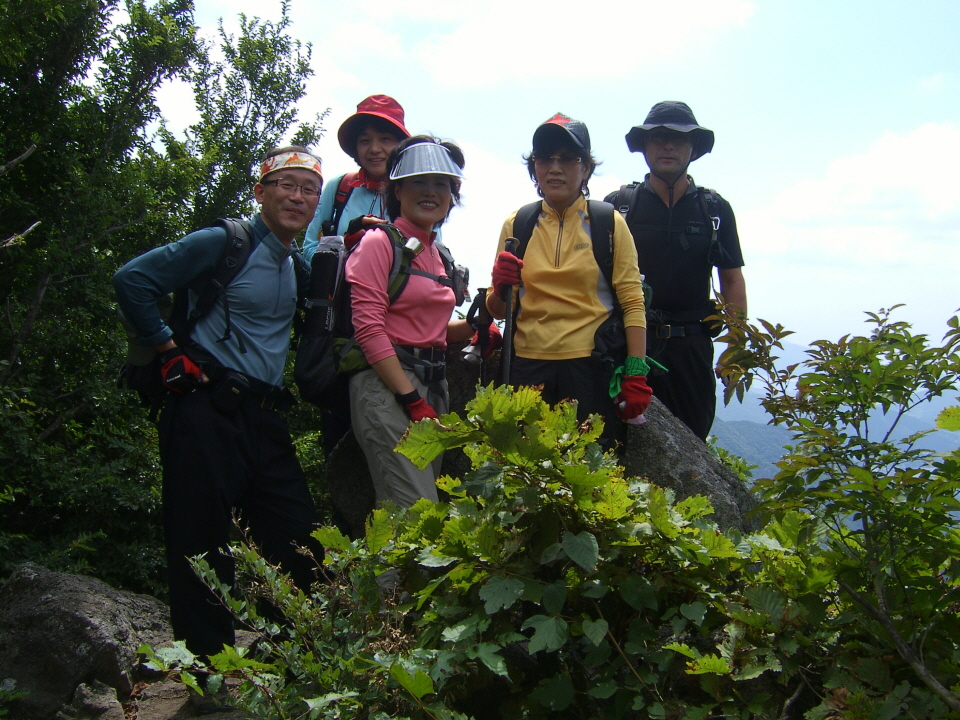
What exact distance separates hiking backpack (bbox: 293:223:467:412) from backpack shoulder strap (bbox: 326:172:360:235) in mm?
576

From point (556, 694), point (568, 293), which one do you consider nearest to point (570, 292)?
point (568, 293)

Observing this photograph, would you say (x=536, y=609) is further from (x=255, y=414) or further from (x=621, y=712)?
(x=255, y=414)

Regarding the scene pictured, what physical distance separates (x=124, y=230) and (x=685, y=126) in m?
7.37

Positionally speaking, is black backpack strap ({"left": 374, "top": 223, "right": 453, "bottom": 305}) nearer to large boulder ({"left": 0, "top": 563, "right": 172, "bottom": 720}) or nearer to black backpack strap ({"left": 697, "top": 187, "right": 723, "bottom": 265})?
black backpack strap ({"left": 697, "top": 187, "right": 723, "bottom": 265})

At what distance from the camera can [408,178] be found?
4.09m

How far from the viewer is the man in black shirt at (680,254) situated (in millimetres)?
4688

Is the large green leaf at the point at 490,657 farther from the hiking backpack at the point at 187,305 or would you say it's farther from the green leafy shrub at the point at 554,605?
the hiking backpack at the point at 187,305

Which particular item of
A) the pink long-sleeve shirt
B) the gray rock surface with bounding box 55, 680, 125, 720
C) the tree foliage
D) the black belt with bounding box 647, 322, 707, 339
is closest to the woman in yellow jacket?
the pink long-sleeve shirt

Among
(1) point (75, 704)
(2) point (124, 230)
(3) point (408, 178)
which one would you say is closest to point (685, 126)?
(3) point (408, 178)

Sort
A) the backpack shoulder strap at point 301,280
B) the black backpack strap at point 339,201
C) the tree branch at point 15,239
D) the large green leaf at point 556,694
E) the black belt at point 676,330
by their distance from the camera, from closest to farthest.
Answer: the large green leaf at point 556,694 → the backpack shoulder strap at point 301,280 → the black belt at point 676,330 → the black backpack strap at point 339,201 → the tree branch at point 15,239

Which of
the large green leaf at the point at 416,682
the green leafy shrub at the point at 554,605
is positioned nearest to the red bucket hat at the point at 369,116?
the green leafy shrub at the point at 554,605

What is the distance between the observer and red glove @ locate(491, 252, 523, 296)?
4.04m

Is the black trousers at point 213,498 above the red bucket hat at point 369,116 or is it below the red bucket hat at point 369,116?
below

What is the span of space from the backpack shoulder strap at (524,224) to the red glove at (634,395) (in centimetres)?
91
